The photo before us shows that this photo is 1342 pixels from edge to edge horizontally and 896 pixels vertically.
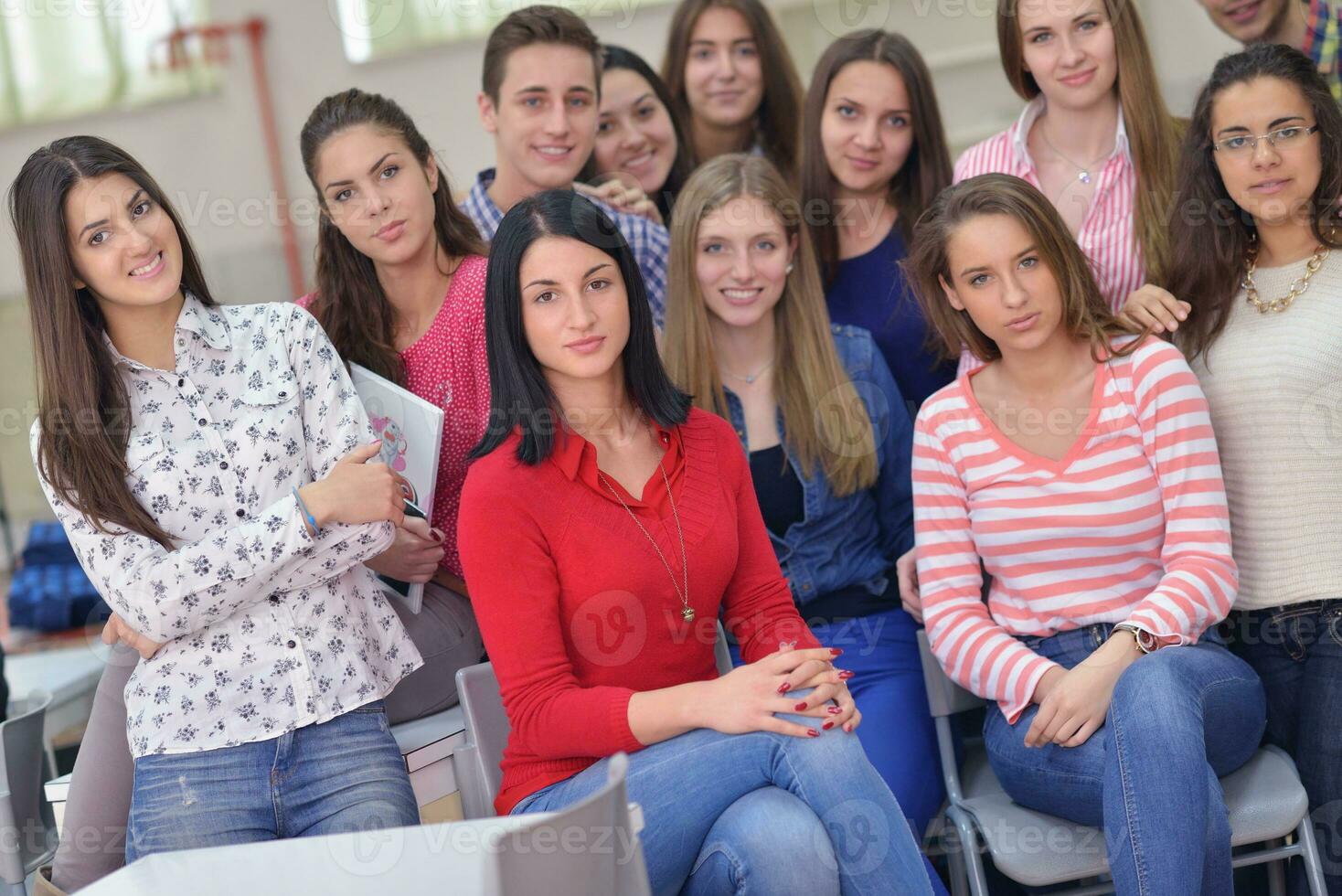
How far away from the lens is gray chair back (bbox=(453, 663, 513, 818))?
1.87m

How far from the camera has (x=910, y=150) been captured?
267 centimetres

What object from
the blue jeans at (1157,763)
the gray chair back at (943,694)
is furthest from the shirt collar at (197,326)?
the blue jeans at (1157,763)

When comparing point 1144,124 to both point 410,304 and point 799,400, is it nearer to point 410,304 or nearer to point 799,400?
point 799,400

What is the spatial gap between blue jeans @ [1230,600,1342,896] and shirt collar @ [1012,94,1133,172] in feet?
2.84

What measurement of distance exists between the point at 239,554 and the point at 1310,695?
158 centimetres

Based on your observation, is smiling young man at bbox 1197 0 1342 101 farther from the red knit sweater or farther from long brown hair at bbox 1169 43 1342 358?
the red knit sweater

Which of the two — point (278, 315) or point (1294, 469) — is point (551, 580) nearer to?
point (278, 315)

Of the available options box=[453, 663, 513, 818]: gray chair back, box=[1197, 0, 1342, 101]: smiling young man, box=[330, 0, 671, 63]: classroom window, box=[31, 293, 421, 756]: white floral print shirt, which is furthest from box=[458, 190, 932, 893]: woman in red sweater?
box=[330, 0, 671, 63]: classroom window

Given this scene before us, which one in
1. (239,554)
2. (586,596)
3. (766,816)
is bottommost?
(766,816)

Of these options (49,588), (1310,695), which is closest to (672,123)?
(1310,695)

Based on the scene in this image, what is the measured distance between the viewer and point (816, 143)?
2674mm

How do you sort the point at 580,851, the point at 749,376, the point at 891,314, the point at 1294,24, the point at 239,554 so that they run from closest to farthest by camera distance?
the point at 580,851, the point at 239,554, the point at 749,376, the point at 891,314, the point at 1294,24

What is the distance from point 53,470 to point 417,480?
526 mm

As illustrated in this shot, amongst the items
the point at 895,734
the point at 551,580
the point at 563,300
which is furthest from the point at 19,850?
the point at 895,734
